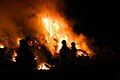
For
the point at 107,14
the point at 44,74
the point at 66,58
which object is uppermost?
the point at 107,14

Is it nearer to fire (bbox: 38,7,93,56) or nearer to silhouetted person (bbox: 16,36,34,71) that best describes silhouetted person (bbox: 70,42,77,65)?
fire (bbox: 38,7,93,56)

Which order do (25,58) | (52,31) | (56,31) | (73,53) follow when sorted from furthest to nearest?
1. (56,31)
2. (52,31)
3. (73,53)
4. (25,58)

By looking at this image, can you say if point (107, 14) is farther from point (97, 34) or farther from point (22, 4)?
point (22, 4)

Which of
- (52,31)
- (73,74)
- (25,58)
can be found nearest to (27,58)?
(25,58)

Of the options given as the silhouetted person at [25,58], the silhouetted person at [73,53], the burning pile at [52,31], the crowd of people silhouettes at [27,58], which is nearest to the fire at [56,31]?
the burning pile at [52,31]

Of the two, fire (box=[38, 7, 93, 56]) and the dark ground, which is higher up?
fire (box=[38, 7, 93, 56])

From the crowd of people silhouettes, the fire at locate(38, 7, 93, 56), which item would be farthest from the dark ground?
the fire at locate(38, 7, 93, 56)

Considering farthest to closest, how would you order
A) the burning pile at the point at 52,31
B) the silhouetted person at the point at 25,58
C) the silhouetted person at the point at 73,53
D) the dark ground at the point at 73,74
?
the burning pile at the point at 52,31 → the silhouetted person at the point at 73,53 → the silhouetted person at the point at 25,58 → the dark ground at the point at 73,74

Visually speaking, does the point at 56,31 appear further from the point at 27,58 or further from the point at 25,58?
the point at 25,58

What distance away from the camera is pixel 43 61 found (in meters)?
29.7

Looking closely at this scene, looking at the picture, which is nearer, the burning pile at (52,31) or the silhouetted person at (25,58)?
the silhouetted person at (25,58)

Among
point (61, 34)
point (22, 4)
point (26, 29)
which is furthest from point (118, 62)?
point (22, 4)

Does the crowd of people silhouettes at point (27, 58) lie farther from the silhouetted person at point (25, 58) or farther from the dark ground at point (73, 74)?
the dark ground at point (73, 74)

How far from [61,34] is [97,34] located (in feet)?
20.6
